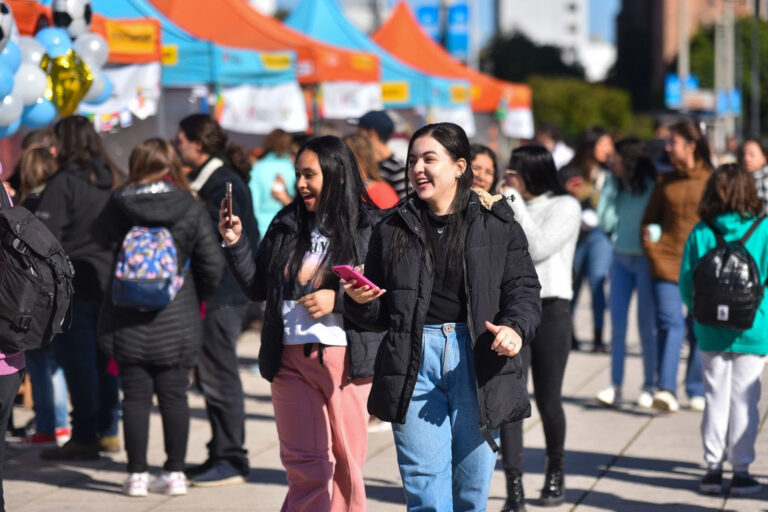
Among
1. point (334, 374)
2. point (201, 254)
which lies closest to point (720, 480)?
point (334, 374)

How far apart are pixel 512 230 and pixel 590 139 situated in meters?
6.93

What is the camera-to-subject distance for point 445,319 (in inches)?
168

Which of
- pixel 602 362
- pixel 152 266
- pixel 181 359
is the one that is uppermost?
pixel 152 266

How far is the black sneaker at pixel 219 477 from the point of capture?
6.75m

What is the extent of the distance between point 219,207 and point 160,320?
2.42 ft

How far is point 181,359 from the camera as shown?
6.43 meters

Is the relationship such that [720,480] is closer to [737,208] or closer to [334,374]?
[737,208]

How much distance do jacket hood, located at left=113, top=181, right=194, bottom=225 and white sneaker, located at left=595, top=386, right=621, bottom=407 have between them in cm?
386

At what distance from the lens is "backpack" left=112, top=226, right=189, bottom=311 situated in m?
6.18

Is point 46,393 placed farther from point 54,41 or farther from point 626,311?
point 626,311

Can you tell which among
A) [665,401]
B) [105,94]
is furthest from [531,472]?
[105,94]

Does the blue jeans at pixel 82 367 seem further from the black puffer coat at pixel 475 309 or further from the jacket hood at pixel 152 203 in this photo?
the black puffer coat at pixel 475 309

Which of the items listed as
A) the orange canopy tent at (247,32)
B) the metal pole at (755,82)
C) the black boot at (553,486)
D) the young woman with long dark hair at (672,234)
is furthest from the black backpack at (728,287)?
the metal pole at (755,82)

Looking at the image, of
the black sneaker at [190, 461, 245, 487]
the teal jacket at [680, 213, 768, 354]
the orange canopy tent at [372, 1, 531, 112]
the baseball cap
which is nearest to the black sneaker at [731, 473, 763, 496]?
the teal jacket at [680, 213, 768, 354]
